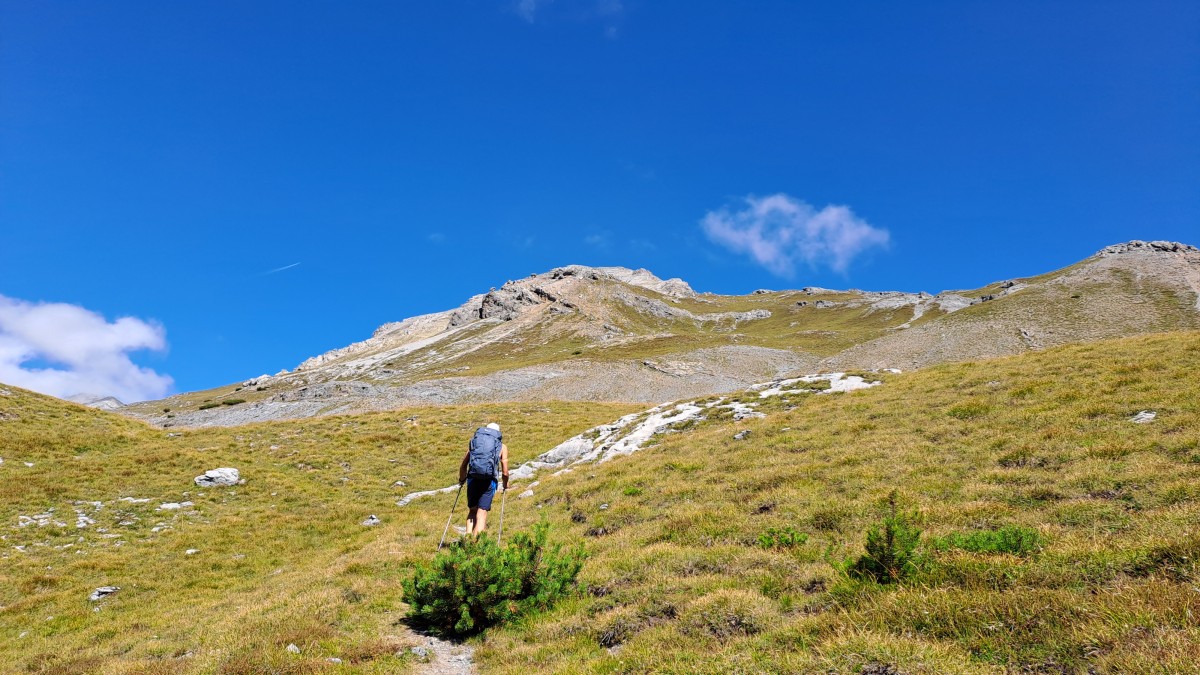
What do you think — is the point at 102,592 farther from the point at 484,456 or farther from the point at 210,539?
the point at 484,456

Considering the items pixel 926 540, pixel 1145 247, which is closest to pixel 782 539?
pixel 926 540

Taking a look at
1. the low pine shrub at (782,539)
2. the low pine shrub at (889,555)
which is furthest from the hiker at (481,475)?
the low pine shrub at (889,555)

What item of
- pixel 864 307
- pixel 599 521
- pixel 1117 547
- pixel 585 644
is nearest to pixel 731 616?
pixel 585 644

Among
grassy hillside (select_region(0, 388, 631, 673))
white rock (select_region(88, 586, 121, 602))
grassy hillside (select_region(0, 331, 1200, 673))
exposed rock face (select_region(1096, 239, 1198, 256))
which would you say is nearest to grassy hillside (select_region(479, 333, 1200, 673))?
grassy hillside (select_region(0, 331, 1200, 673))

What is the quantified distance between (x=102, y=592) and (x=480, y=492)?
36.8 feet

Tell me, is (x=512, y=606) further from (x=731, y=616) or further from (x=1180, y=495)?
Answer: (x=1180, y=495)

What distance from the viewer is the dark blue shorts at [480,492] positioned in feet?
44.7

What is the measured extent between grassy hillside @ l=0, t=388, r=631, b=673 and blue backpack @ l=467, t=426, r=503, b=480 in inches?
115

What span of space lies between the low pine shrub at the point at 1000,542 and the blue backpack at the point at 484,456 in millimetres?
9729

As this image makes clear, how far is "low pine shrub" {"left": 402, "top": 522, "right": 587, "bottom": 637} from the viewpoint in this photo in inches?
364

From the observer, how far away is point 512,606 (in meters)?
9.31

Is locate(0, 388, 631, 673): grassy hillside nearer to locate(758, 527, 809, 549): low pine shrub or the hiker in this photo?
Result: the hiker

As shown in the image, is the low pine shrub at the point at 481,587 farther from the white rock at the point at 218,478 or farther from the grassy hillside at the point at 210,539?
the white rock at the point at 218,478

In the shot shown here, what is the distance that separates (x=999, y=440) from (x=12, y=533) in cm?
3176
